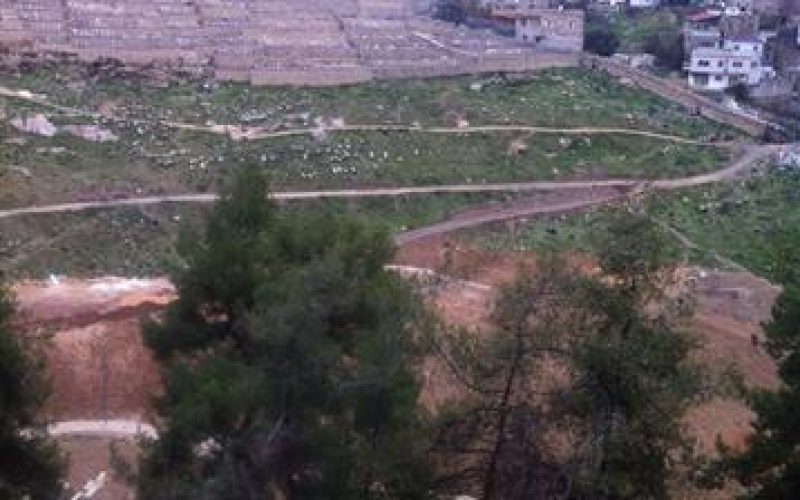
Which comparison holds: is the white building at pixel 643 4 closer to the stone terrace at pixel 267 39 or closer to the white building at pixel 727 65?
the white building at pixel 727 65

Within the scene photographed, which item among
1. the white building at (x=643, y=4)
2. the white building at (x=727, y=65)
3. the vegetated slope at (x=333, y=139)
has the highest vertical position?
the white building at (x=643, y=4)

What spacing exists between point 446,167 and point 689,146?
10636 mm

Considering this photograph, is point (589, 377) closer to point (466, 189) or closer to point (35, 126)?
point (466, 189)

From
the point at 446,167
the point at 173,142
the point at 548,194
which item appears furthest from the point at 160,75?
the point at 548,194

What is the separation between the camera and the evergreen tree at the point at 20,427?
529 inches

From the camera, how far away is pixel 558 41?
56.3 m

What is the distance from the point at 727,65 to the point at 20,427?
46.7 m

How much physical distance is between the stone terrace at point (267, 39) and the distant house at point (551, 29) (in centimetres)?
144

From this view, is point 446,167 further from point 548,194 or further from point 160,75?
point 160,75

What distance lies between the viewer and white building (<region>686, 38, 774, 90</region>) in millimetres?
54500

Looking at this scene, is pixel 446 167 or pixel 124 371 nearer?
pixel 124 371

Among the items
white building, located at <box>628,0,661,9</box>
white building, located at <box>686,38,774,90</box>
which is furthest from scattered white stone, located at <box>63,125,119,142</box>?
white building, located at <box>628,0,661,9</box>

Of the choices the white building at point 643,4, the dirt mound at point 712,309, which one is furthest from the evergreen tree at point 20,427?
the white building at point 643,4

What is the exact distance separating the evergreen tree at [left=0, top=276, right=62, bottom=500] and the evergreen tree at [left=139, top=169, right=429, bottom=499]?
1.34 m
